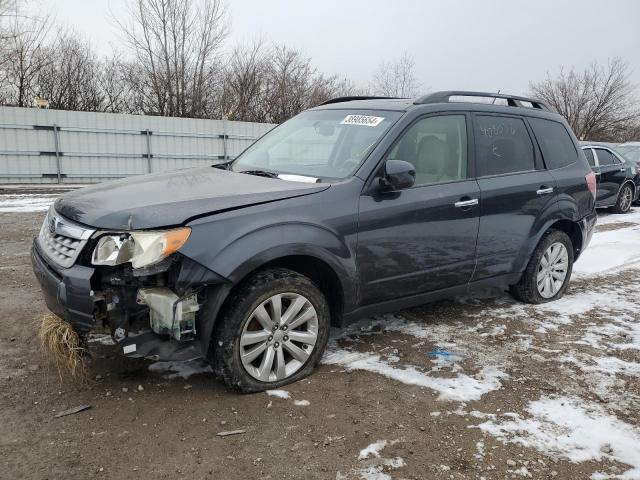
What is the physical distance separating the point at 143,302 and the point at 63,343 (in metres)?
0.63

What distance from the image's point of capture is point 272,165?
4023mm

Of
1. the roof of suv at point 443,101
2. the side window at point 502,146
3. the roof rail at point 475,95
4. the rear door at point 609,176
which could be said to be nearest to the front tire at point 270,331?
the roof of suv at point 443,101

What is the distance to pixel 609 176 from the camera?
11.5 metres

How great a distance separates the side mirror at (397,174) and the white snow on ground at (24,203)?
27.1ft

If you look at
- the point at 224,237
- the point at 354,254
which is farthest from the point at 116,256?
the point at 354,254

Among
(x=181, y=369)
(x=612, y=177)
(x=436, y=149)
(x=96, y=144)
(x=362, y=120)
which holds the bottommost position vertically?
(x=181, y=369)

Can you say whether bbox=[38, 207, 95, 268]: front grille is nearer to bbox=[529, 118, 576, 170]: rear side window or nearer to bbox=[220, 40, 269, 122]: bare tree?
bbox=[529, 118, 576, 170]: rear side window

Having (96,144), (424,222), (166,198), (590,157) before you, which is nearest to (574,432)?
(424,222)

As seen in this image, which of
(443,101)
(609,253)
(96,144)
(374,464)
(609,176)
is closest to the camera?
(374,464)

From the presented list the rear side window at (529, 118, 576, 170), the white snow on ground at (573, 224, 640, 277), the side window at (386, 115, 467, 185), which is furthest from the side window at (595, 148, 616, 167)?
the side window at (386, 115, 467, 185)

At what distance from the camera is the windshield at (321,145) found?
370cm

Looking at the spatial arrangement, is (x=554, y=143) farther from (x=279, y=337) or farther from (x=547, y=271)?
(x=279, y=337)

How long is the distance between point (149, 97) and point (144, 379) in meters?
21.0

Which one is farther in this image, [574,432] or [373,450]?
[574,432]
